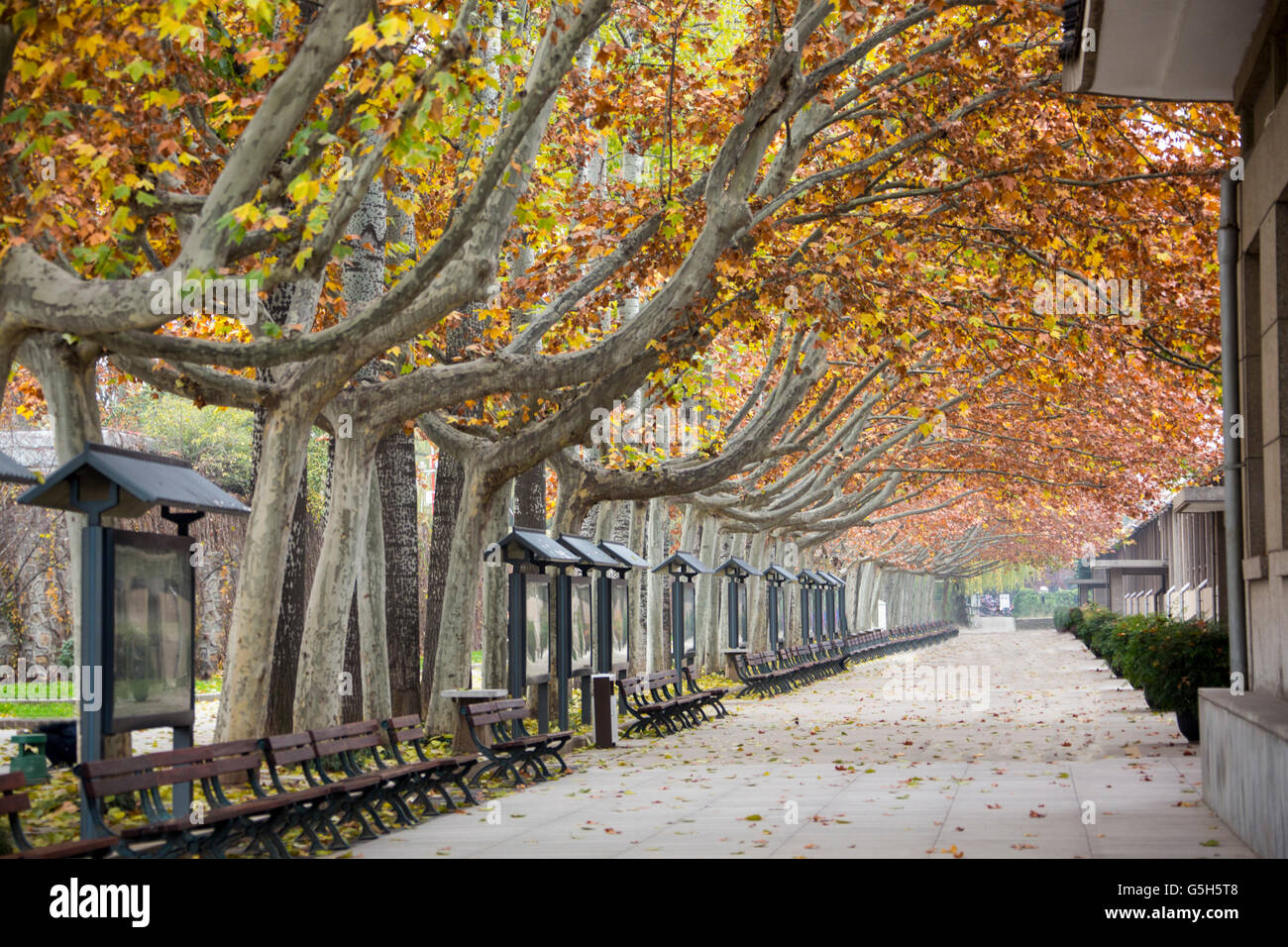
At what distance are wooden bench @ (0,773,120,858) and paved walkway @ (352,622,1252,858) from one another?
2.45 meters

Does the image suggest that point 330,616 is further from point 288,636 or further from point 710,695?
point 710,695

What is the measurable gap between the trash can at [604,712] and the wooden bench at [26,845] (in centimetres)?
1131

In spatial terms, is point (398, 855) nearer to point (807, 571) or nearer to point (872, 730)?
point (872, 730)

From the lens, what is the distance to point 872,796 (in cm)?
1273

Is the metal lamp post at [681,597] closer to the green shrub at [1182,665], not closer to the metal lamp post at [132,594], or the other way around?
the green shrub at [1182,665]

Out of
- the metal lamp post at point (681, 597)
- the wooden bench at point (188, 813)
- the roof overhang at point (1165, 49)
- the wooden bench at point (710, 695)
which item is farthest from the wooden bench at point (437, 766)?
the metal lamp post at point (681, 597)

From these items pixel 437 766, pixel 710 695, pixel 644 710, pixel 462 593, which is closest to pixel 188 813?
pixel 437 766

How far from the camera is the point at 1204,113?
47.6 feet

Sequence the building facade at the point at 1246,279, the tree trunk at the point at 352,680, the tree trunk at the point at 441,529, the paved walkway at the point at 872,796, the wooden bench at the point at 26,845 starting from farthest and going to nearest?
1. the tree trunk at the point at 441,529
2. the tree trunk at the point at 352,680
3. the building facade at the point at 1246,279
4. the paved walkway at the point at 872,796
5. the wooden bench at the point at 26,845

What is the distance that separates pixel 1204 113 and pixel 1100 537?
62054 millimetres

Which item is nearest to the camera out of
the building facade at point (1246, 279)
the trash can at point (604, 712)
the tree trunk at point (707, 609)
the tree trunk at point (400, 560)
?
the building facade at point (1246, 279)

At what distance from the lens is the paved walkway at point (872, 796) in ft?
32.4

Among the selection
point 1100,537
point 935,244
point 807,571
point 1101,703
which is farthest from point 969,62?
point 1100,537

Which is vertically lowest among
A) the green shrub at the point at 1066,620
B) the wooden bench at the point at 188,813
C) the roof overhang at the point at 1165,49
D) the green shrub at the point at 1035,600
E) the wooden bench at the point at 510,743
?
the green shrub at the point at 1035,600
